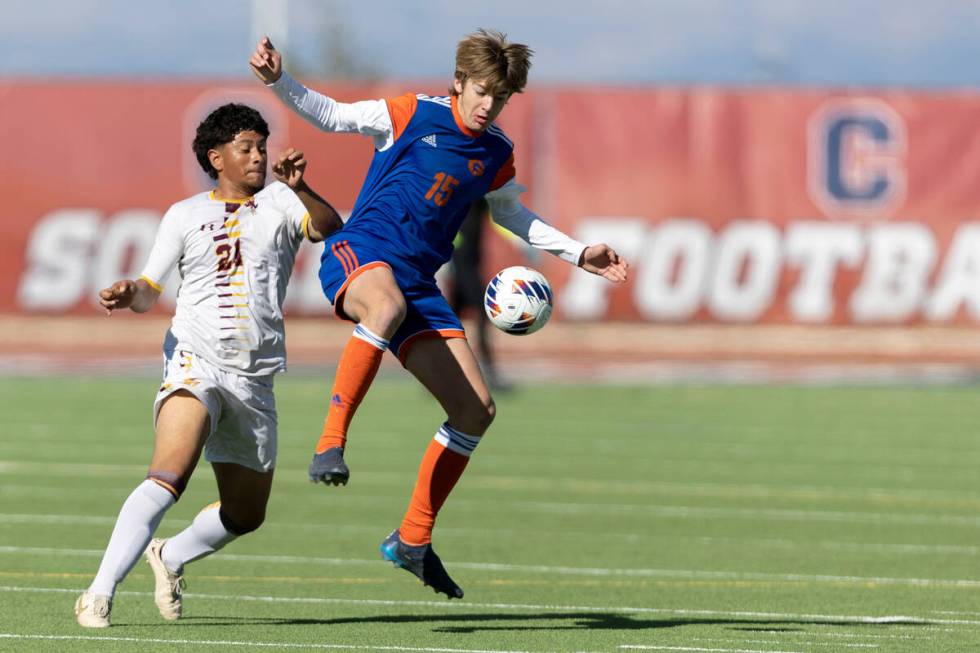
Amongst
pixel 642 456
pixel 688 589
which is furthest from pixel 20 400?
pixel 688 589

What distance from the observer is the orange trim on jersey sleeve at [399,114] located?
861 centimetres

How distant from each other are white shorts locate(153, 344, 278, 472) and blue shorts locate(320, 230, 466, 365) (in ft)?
1.81

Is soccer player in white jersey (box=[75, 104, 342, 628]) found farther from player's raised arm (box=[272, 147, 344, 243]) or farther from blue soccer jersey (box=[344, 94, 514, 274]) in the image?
blue soccer jersey (box=[344, 94, 514, 274])

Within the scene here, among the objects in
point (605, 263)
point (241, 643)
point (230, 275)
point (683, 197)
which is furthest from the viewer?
point (683, 197)

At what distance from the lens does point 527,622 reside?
28.3 ft

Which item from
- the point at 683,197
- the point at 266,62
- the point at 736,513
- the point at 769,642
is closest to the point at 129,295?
A: the point at 266,62

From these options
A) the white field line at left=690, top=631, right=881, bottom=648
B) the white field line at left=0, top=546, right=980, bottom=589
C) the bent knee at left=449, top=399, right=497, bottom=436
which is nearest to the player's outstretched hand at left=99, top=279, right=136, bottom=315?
the bent knee at left=449, top=399, right=497, bottom=436

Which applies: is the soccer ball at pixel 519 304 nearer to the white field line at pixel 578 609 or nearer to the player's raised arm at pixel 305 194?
the player's raised arm at pixel 305 194

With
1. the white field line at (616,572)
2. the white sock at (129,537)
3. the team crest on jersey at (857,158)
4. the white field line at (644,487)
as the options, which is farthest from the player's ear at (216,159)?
the team crest on jersey at (857,158)

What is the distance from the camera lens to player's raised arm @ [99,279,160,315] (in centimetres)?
782

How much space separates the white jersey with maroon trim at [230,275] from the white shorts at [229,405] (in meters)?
0.06

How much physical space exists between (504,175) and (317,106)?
0.96m

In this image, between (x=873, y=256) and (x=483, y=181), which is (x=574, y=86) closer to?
(x=873, y=256)

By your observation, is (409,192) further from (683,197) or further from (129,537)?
(683,197)
